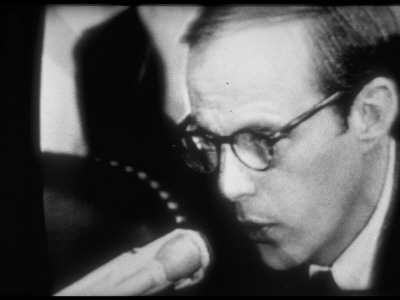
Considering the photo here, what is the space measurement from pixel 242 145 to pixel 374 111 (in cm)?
41

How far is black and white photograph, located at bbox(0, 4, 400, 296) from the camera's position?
1824 millimetres

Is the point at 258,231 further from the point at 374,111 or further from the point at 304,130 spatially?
the point at 374,111

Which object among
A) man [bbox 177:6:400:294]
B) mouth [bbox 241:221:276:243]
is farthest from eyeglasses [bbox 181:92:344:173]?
mouth [bbox 241:221:276:243]

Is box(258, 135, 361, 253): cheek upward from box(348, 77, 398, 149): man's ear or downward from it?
downward

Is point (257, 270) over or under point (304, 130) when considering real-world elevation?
under

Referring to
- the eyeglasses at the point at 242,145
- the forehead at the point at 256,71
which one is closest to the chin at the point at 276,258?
the eyeglasses at the point at 242,145

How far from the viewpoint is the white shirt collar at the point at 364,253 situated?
186 centimetres

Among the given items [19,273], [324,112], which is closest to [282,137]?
[324,112]

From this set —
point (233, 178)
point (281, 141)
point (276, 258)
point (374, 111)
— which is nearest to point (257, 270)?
point (276, 258)

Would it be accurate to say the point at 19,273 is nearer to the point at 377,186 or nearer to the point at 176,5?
the point at 176,5

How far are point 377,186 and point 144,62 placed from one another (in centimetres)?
80

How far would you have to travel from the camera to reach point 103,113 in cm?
187

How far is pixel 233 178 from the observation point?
184 cm

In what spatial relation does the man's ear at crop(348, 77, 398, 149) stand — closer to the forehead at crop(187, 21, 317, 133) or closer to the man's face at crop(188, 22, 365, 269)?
the man's face at crop(188, 22, 365, 269)
